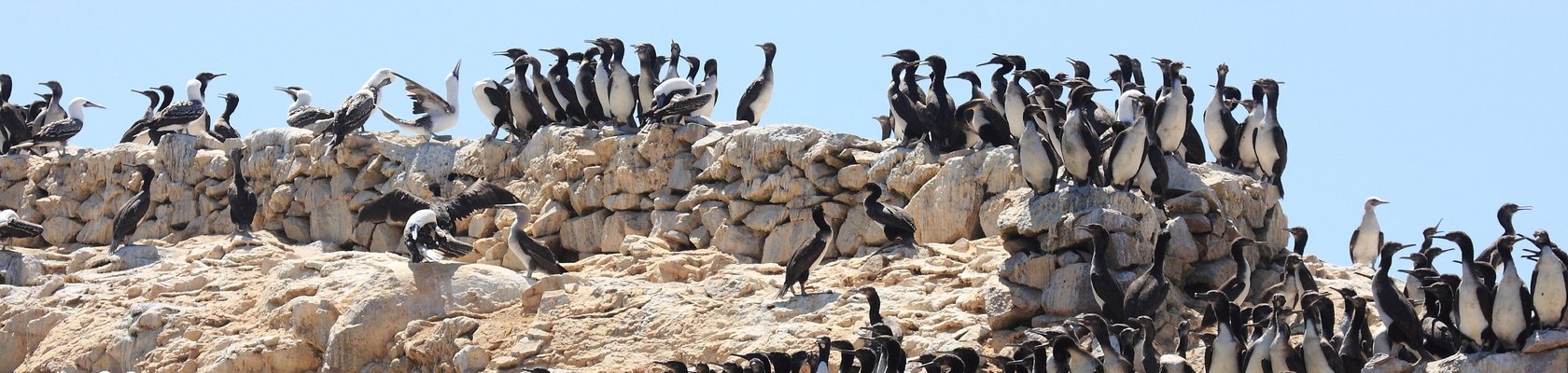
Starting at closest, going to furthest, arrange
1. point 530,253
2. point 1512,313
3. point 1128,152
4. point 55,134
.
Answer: point 1512,313 < point 1128,152 < point 530,253 < point 55,134

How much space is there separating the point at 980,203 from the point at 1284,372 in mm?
4858

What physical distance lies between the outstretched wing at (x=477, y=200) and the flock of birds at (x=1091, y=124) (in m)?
4.06

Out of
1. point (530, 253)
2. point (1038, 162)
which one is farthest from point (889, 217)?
point (530, 253)

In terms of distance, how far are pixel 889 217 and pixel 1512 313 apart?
5.87 metres

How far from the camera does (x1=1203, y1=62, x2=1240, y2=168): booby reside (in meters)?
20.0

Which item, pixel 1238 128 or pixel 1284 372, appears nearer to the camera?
pixel 1284 372

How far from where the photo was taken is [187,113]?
25766mm

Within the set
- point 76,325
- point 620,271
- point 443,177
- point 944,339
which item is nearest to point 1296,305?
point 944,339

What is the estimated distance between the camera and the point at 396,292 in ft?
60.8

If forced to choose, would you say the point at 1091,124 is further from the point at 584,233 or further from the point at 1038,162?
the point at 584,233

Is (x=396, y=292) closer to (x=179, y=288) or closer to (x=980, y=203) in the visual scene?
(x=179, y=288)

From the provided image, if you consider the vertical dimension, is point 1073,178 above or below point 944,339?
above

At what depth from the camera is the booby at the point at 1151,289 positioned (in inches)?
634

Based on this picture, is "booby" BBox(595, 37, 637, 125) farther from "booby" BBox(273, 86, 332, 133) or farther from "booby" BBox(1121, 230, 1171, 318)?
"booby" BBox(1121, 230, 1171, 318)
